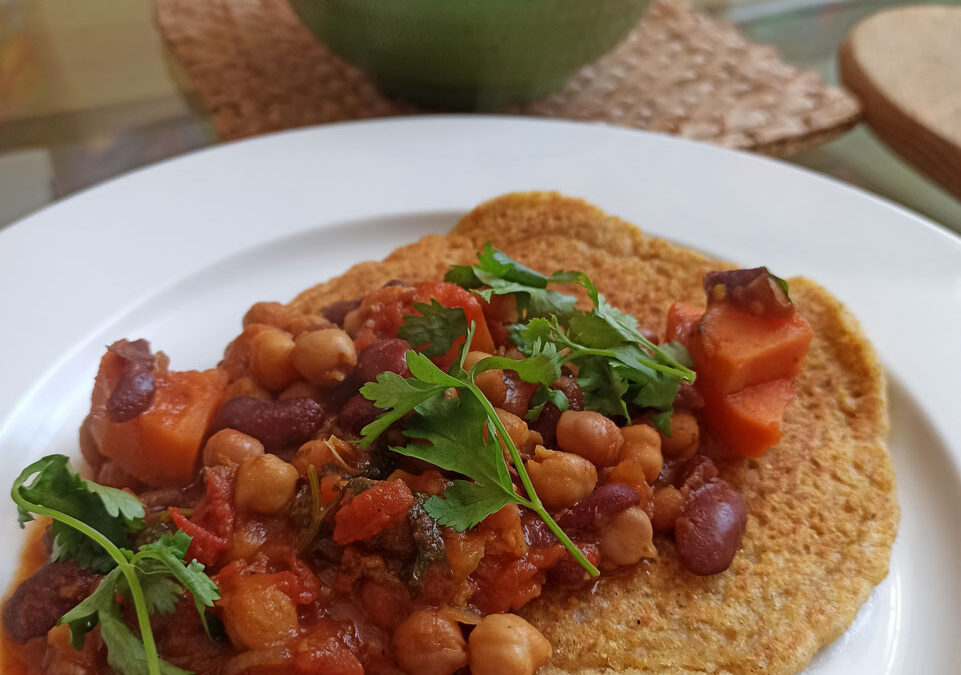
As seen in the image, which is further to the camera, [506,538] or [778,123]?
[778,123]

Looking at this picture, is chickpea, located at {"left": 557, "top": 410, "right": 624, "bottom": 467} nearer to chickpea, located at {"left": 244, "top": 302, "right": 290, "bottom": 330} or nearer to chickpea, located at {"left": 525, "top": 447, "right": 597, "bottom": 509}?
chickpea, located at {"left": 525, "top": 447, "right": 597, "bottom": 509}

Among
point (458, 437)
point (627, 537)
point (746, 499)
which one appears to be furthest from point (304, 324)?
point (746, 499)

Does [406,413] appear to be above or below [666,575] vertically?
above

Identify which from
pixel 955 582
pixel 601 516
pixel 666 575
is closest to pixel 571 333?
pixel 601 516

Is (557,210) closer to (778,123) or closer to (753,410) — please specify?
(753,410)

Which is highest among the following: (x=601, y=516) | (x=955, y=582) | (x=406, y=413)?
(x=406, y=413)

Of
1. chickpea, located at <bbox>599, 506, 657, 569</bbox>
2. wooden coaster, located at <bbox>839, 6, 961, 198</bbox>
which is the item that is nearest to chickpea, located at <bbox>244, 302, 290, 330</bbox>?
chickpea, located at <bbox>599, 506, 657, 569</bbox>
